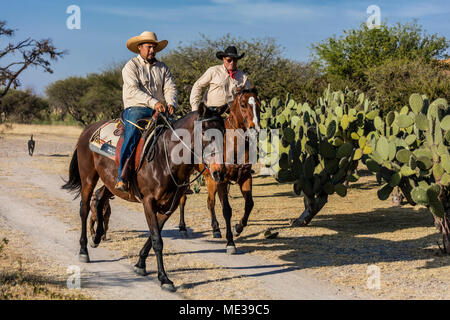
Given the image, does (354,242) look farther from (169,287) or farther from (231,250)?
(169,287)

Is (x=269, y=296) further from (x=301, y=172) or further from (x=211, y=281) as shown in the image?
(x=301, y=172)

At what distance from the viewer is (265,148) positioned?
13.1 m

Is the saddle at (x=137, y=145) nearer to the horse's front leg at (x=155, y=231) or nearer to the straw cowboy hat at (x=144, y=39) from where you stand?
the horse's front leg at (x=155, y=231)

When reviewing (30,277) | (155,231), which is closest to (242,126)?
(155,231)

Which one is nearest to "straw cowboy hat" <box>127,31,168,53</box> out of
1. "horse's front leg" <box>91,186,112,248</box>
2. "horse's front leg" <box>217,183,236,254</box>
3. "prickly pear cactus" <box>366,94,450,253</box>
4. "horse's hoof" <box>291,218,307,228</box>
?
"horse's front leg" <box>91,186,112,248</box>

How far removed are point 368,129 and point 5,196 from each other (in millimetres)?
9373

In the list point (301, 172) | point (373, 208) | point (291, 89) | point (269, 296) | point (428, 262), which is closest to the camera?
point (269, 296)

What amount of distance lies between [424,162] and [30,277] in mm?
6087

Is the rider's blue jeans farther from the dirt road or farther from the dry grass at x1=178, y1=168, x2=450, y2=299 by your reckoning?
the dry grass at x1=178, y1=168, x2=450, y2=299

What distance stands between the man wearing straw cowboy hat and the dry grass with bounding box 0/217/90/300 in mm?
1411

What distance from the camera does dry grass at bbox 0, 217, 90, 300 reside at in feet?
18.8

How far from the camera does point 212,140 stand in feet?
19.3

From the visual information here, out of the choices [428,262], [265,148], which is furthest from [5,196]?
[428,262]

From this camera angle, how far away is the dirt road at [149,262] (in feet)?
20.0
